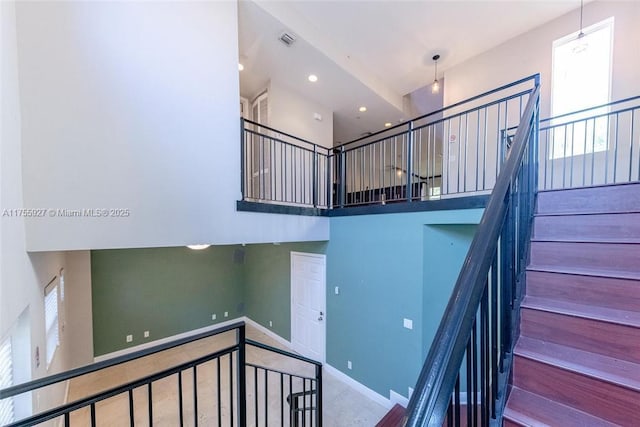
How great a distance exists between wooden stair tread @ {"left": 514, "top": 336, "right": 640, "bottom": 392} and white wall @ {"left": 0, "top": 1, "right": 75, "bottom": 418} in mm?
2987

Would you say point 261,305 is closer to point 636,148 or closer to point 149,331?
point 149,331

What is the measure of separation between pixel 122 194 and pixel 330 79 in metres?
4.21

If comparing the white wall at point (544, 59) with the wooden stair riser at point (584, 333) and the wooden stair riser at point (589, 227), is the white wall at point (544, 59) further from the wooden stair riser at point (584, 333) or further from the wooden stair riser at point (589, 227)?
the wooden stair riser at point (584, 333)

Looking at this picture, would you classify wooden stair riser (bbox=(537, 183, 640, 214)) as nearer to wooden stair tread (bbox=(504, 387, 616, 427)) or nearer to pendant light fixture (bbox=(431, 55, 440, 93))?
wooden stair tread (bbox=(504, 387, 616, 427))

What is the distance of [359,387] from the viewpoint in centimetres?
402

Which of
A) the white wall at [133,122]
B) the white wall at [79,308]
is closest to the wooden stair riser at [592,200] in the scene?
the white wall at [133,122]

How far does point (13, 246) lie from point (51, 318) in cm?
185

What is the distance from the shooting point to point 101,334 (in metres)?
5.01

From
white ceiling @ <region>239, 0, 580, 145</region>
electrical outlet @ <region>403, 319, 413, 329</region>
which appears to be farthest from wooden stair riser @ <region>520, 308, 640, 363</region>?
white ceiling @ <region>239, 0, 580, 145</region>

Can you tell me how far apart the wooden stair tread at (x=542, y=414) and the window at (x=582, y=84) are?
11.9 feet

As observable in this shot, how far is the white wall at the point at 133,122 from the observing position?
2.10 meters

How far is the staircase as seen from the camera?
109cm

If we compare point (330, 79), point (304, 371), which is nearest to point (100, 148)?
point (330, 79)

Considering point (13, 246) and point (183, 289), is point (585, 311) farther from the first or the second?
point (183, 289)
